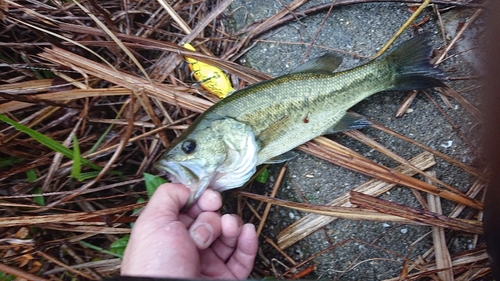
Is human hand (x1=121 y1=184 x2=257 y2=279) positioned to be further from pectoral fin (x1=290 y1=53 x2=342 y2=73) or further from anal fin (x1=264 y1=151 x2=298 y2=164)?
pectoral fin (x1=290 y1=53 x2=342 y2=73)

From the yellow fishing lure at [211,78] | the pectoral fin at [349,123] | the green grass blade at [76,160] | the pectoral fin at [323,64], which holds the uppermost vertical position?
the pectoral fin at [323,64]

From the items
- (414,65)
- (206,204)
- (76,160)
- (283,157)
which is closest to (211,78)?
(283,157)

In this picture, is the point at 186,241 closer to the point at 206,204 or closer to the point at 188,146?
the point at 206,204

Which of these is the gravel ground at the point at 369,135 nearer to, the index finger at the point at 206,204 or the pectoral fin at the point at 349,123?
the pectoral fin at the point at 349,123

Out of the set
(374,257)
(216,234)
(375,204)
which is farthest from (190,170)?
(374,257)

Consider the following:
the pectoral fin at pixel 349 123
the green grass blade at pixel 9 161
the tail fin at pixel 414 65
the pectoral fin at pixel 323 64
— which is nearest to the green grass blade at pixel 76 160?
the green grass blade at pixel 9 161

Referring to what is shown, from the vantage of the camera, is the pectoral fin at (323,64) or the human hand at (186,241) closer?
the human hand at (186,241)

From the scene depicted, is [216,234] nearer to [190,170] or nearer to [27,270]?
[190,170]
